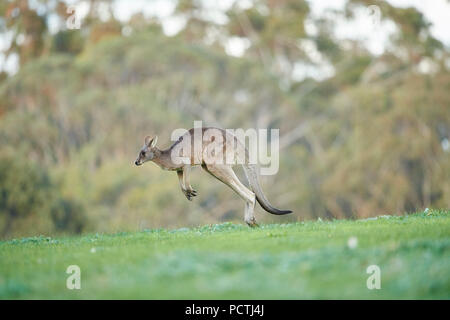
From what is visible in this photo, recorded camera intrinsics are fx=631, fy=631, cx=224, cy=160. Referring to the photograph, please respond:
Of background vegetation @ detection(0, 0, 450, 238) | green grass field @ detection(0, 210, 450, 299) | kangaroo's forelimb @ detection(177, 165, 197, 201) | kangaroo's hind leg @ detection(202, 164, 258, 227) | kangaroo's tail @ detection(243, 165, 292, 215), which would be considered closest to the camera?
green grass field @ detection(0, 210, 450, 299)

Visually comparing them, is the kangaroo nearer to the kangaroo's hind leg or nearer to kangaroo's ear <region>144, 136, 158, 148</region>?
the kangaroo's hind leg

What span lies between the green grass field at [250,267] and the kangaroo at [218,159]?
153 centimetres

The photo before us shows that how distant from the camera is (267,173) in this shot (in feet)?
112

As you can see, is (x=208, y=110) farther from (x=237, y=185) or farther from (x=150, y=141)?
(x=237, y=185)

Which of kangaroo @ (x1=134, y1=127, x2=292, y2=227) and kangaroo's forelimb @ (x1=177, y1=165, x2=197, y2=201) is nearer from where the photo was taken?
kangaroo @ (x1=134, y1=127, x2=292, y2=227)

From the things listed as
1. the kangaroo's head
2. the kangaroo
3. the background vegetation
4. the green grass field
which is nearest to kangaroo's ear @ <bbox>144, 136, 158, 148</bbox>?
the kangaroo's head

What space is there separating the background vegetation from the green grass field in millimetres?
22289

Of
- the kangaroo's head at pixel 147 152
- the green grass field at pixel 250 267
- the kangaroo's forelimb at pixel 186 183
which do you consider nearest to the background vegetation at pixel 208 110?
the kangaroo's head at pixel 147 152

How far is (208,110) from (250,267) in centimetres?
3253

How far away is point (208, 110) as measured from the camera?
37.5 metres

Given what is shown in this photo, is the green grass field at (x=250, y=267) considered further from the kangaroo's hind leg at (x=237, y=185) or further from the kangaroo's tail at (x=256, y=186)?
the kangaroo's tail at (x=256, y=186)

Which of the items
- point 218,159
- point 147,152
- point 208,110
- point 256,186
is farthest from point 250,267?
point 208,110

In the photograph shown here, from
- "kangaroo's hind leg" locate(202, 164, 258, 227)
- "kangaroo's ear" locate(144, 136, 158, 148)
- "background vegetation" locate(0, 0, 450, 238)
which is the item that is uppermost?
"background vegetation" locate(0, 0, 450, 238)

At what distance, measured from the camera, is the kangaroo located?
8609 mm
